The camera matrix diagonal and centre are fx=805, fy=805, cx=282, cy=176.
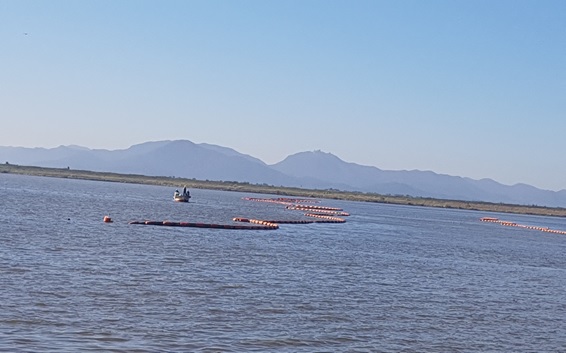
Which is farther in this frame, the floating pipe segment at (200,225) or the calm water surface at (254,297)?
the floating pipe segment at (200,225)

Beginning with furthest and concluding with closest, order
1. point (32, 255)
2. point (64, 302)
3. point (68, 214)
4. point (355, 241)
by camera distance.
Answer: point (68, 214) → point (355, 241) → point (32, 255) → point (64, 302)

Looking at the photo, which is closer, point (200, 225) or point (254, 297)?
point (254, 297)

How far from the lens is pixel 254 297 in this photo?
2734 centimetres

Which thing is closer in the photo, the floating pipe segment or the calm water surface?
the calm water surface

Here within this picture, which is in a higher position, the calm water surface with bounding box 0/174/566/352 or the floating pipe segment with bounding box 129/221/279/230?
the floating pipe segment with bounding box 129/221/279/230

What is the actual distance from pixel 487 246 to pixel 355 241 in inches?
559

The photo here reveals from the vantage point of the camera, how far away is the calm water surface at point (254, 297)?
2084 cm

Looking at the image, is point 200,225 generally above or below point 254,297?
above

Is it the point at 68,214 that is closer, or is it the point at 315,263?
the point at 315,263

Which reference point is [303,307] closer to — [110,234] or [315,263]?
[315,263]

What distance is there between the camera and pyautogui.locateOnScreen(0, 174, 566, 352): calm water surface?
20.8 meters

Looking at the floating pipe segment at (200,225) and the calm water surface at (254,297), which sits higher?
the floating pipe segment at (200,225)

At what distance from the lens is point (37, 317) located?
21.4 metres

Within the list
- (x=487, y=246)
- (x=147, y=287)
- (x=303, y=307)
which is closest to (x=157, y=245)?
(x=147, y=287)
